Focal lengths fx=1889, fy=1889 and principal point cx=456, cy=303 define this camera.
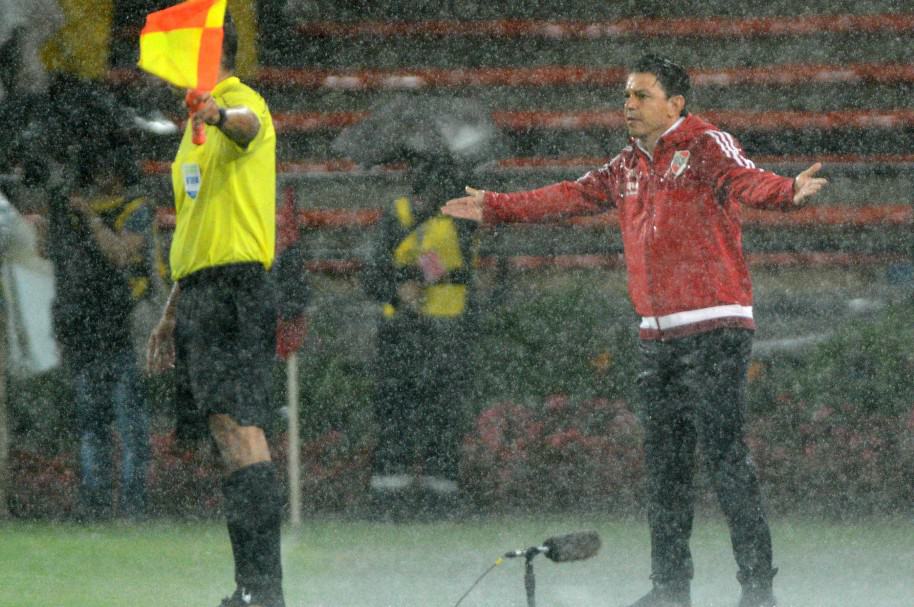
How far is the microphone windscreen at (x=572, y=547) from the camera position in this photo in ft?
16.6

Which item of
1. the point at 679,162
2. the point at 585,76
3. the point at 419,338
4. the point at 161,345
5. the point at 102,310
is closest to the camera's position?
the point at 679,162

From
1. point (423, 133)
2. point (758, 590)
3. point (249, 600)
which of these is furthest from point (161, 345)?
point (423, 133)

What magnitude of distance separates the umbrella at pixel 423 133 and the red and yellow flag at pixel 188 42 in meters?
3.67

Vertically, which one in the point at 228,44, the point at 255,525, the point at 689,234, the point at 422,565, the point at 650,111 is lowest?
the point at 422,565

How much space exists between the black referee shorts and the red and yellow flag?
598 millimetres

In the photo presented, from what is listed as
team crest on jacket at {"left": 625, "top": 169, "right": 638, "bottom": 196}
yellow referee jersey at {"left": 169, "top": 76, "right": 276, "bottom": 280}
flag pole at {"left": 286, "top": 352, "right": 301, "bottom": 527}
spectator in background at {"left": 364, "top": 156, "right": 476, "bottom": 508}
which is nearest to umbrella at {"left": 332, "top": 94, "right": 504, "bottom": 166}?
spectator in background at {"left": 364, "top": 156, "right": 476, "bottom": 508}

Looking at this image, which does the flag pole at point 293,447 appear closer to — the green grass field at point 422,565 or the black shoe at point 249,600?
the green grass field at point 422,565

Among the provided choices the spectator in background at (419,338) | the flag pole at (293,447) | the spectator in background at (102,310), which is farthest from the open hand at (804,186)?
the spectator in background at (102,310)

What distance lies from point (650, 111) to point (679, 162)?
0.22 m

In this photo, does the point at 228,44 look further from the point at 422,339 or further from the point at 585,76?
the point at 585,76

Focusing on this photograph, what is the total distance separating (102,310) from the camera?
8930mm

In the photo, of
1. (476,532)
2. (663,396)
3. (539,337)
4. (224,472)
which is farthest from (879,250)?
(224,472)

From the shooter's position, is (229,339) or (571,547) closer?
(571,547)

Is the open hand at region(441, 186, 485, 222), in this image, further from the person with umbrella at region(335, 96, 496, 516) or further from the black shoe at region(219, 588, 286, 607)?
the person with umbrella at region(335, 96, 496, 516)
